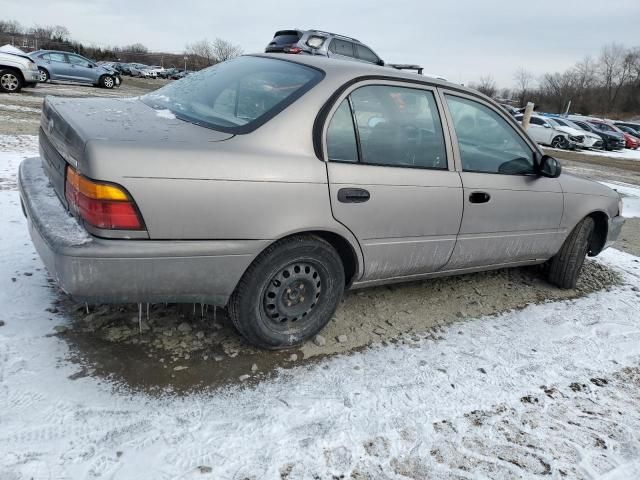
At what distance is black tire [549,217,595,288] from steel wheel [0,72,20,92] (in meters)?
15.5

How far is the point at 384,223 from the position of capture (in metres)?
2.94

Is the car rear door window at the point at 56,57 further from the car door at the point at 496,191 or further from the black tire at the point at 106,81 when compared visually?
the car door at the point at 496,191

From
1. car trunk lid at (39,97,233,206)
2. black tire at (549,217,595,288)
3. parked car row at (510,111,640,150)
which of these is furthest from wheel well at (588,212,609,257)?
parked car row at (510,111,640,150)

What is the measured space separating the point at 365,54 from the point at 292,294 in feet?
40.2

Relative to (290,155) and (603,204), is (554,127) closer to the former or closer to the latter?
(603,204)

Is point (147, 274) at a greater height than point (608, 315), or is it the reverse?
point (147, 274)

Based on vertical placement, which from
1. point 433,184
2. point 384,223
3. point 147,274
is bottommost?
point 147,274

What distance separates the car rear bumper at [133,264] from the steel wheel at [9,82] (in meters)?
14.4

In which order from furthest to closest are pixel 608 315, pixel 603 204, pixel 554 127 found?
pixel 554 127 < pixel 603 204 < pixel 608 315

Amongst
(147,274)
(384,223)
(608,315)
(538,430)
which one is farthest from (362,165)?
(608,315)

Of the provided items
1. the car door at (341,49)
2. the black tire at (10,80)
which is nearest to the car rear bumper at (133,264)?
the car door at (341,49)

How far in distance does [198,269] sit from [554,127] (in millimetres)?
25560

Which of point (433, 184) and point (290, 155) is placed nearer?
point (290, 155)

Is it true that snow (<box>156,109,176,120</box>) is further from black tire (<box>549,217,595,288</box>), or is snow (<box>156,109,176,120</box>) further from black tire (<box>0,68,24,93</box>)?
black tire (<box>0,68,24,93</box>)
